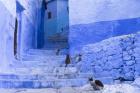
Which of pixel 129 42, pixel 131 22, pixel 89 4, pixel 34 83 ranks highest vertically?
pixel 89 4

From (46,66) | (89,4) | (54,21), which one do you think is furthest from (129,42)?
(54,21)

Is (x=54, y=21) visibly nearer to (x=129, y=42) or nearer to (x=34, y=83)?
(x=129, y=42)

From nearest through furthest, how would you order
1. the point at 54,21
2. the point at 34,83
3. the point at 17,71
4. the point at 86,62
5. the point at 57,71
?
the point at 34,83, the point at 17,71, the point at 57,71, the point at 86,62, the point at 54,21

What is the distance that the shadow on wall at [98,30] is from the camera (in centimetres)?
955

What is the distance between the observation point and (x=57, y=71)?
816 cm

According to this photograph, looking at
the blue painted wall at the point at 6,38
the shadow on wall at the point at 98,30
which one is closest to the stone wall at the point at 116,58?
the shadow on wall at the point at 98,30

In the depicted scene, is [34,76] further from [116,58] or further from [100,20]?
[100,20]

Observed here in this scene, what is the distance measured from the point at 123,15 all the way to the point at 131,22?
0.40 m

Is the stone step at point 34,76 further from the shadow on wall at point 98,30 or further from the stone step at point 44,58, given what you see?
the shadow on wall at point 98,30

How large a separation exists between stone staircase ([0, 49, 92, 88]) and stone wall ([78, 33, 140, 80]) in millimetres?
676

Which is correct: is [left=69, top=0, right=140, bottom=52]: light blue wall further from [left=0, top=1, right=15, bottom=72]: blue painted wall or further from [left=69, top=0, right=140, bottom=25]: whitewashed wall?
[left=0, top=1, right=15, bottom=72]: blue painted wall

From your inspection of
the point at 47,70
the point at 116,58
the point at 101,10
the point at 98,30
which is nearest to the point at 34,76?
the point at 47,70

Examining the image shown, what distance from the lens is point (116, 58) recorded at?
26.3ft

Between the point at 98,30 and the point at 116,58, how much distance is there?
2328mm
